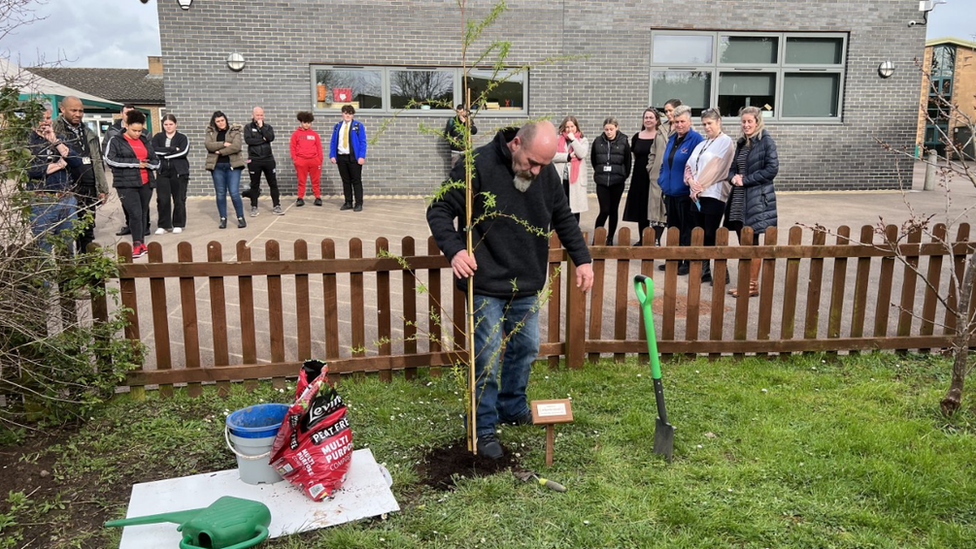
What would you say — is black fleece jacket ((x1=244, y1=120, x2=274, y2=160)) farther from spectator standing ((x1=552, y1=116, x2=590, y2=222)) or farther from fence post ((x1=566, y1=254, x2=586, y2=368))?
fence post ((x1=566, y1=254, x2=586, y2=368))

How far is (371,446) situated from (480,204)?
144 cm

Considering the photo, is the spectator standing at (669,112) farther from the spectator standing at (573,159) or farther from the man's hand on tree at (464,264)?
the man's hand on tree at (464,264)

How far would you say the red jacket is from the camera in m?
13.5

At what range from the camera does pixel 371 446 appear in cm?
400

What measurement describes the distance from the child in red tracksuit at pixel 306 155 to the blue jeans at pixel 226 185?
193 centimetres

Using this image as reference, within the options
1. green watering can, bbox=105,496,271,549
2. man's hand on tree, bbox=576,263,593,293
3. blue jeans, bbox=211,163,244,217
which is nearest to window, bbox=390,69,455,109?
blue jeans, bbox=211,163,244,217

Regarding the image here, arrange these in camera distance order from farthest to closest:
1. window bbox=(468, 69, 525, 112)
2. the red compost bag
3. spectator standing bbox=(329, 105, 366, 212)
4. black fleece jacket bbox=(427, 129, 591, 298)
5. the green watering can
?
window bbox=(468, 69, 525, 112), spectator standing bbox=(329, 105, 366, 212), black fleece jacket bbox=(427, 129, 591, 298), the red compost bag, the green watering can

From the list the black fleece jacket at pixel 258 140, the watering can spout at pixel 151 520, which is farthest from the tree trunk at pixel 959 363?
the black fleece jacket at pixel 258 140

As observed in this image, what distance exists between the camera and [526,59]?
15016mm

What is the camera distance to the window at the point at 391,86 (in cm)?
1458

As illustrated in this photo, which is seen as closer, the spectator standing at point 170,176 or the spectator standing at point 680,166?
the spectator standing at point 680,166

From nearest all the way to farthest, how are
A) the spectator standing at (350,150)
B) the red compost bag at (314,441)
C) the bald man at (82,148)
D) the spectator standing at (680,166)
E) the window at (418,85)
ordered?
the red compost bag at (314,441)
the spectator standing at (680,166)
the bald man at (82,148)
the spectator standing at (350,150)
the window at (418,85)

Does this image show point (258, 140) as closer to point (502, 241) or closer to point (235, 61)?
point (235, 61)

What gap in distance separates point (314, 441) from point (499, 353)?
1092 millimetres
